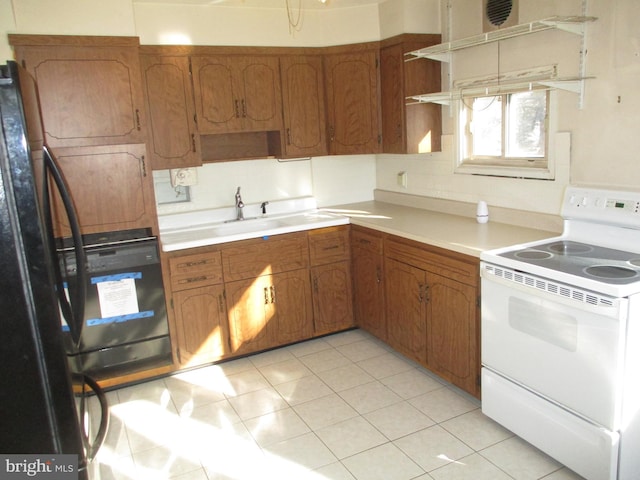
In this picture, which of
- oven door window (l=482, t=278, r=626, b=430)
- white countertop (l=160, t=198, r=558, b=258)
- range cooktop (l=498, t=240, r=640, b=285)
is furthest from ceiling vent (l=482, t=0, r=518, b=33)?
oven door window (l=482, t=278, r=626, b=430)

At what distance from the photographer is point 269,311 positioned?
143 inches

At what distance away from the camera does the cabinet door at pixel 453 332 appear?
2771mm

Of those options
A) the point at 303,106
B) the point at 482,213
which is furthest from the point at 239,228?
the point at 482,213

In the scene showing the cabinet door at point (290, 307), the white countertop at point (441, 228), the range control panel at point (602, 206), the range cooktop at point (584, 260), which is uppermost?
the range control panel at point (602, 206)

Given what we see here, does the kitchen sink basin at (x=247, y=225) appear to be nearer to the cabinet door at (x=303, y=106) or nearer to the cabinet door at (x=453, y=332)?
the cabinet door at (x=303, y=106)

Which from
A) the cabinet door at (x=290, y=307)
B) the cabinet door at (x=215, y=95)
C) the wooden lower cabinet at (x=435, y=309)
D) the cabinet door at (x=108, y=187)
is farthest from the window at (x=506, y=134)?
the cabinet door at (x=108, y=187)

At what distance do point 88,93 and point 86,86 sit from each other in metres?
0.04

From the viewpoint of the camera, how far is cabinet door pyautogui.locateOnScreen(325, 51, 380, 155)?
383cm

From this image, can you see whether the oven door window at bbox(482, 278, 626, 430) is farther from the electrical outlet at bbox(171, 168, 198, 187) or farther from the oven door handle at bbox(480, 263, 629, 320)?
the electrical outlet at bbox(171, 168, 198, 187)

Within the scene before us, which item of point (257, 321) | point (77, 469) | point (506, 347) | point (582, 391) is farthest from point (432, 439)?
point (77, 469)

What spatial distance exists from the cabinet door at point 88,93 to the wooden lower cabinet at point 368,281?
1.62m

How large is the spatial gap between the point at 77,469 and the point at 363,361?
7.32 feet

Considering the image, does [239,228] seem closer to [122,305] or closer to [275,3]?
[122,305]

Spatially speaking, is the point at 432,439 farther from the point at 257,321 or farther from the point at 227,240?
the point at 227,240
